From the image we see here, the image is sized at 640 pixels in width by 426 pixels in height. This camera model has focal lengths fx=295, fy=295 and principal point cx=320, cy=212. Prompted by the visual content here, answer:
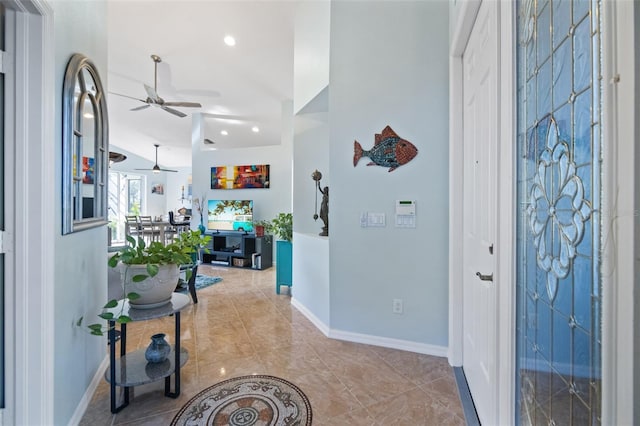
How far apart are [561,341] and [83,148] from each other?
230 cm

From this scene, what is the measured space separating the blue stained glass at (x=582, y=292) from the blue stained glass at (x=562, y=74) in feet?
1.33

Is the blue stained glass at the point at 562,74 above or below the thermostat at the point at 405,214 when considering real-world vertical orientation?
above

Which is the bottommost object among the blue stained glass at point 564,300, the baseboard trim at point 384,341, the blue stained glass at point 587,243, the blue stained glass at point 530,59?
the baseboard trim at point 384,341

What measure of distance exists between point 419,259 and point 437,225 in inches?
11.8

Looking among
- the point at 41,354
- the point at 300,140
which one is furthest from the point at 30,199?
the point at 300,140

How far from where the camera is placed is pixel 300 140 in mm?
3646

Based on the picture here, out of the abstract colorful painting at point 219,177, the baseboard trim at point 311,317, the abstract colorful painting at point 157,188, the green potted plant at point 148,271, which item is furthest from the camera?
the abstract colorful painting at point 157,188

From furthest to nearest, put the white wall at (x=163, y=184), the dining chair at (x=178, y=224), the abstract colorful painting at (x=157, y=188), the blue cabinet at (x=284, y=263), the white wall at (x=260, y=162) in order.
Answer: the abstract colorful painting at (x=157, y=188), the white wall at (x=163, y=184), the dining chair at (x=178, y=224), the white wall at (x=260, y=162), the blue cabinet at (x=284, y=263)

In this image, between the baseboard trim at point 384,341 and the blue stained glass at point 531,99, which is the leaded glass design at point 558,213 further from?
the baseboard trim at point 384,341

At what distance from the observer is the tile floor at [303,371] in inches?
63.4

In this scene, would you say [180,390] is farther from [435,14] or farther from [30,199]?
[435,14]

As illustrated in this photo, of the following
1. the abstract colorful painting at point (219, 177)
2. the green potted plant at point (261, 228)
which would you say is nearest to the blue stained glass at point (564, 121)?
the green potted plant at point (261, 228)

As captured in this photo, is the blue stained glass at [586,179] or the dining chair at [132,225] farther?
the dining chair at [132,225]

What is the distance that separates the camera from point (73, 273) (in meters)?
1.53
